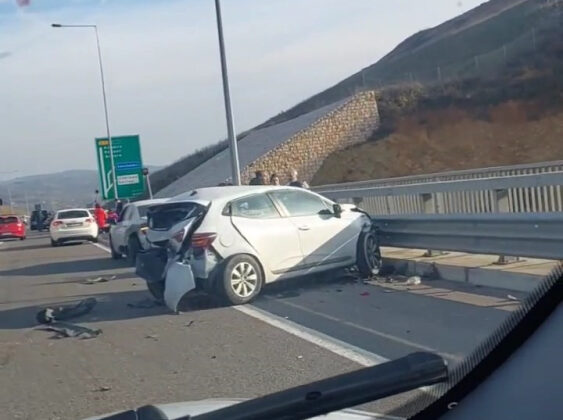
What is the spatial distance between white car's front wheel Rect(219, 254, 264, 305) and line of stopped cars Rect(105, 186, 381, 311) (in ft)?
0.04

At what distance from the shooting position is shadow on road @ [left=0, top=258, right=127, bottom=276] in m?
21.8

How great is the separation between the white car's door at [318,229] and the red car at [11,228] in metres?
39.8

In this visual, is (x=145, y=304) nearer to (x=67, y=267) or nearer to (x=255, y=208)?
(x=255, y=208)

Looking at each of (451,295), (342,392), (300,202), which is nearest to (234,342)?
(451,295)

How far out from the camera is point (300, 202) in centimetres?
1370

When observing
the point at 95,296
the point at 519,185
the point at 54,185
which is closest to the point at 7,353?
the point at 95,296

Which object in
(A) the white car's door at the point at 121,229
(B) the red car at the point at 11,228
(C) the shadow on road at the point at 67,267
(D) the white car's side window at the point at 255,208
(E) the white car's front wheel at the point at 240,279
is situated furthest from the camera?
(B) the red car at the point at 11,228

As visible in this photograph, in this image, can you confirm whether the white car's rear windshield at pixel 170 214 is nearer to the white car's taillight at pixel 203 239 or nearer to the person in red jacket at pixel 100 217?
the white car's taillight at pixel 203 239

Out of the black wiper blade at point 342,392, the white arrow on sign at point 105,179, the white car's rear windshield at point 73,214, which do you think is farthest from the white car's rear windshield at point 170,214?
the white arrow on sign at point 105,179

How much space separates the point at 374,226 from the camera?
1427 cm

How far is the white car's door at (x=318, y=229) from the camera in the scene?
13.4 m

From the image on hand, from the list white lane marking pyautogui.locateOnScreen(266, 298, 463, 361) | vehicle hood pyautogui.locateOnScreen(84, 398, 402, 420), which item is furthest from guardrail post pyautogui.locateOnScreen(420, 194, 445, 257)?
vehicle hood pyautogui.locateOnScreen(84, 398, 402, 420)

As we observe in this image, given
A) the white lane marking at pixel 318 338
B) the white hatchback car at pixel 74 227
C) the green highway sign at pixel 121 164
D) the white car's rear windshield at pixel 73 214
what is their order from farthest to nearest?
the green highway sign at pixel 121 164, the white car's rear windshield at pixel 73 214, the white hatchback car at pixel 74 227, the white lane marking at pixel 318 338

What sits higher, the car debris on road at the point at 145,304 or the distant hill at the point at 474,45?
the distant hill at the point at 474,45
